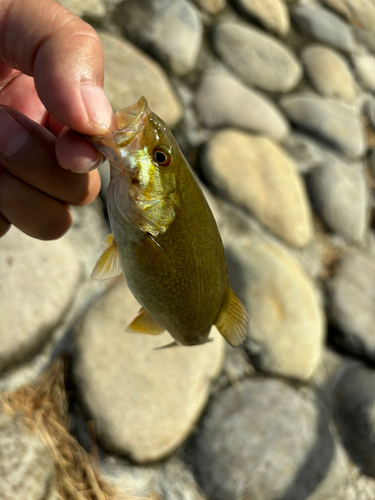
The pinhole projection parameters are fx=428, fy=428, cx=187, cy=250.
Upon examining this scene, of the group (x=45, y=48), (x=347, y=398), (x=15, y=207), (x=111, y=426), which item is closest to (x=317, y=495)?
(x=347, y=398)

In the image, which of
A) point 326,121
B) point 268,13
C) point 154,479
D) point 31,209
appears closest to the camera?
point 31,209

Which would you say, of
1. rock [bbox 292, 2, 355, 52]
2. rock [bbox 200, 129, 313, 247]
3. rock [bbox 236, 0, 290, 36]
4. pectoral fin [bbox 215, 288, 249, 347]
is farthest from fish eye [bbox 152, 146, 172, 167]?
rock [bbox 292, 2, 355, 52]

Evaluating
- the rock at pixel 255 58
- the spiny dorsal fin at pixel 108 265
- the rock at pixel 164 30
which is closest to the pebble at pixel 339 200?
the rock at pixel 255 58

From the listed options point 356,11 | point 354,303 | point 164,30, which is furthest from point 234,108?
point 356,11

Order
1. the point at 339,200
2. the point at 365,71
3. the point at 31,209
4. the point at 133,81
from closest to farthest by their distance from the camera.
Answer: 1. the point at 31,209
2. the point at 133,81
3. the point at 339,200
4. the point at 365,71

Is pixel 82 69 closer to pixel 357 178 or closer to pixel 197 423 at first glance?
pixel 197 423

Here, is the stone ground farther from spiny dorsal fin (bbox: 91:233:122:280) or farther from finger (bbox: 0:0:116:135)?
finger (bbox: 0:0:116:135)

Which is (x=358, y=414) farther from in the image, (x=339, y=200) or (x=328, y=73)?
(x=328, y=73)

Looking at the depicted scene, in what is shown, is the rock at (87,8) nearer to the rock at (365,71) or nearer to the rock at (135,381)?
the rock at (135,381)
